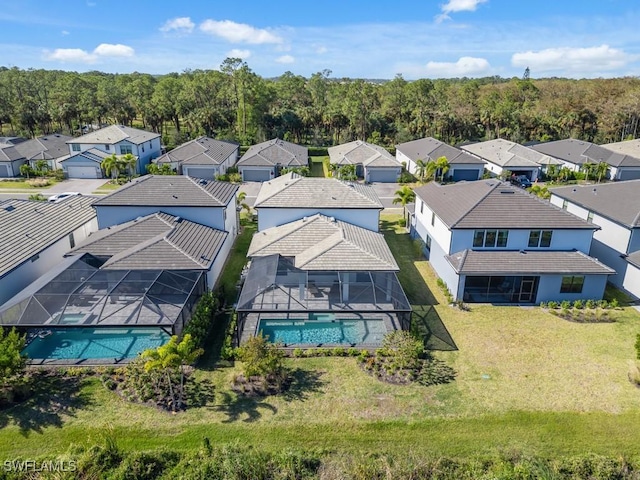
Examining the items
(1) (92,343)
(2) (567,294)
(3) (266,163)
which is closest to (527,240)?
(2) (567,294)

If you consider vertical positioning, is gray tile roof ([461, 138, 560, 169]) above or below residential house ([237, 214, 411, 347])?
above

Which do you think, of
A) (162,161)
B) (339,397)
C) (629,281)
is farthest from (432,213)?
(162,161)

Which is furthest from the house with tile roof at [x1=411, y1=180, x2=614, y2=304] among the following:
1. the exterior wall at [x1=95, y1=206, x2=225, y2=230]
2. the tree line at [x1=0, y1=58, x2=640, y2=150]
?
the tree line at [x1=0, y1=58, x2=640, y2=150]

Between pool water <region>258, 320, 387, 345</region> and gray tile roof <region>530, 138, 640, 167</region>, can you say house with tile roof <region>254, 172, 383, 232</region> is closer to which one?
pool water <region>258, 320, 387, 345</region>

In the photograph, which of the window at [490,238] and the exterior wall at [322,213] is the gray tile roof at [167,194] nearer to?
the exterior wall at [322,213]

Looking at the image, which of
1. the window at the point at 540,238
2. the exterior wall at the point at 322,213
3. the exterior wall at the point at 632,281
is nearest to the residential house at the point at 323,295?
the exterior wall at the point at 322,213

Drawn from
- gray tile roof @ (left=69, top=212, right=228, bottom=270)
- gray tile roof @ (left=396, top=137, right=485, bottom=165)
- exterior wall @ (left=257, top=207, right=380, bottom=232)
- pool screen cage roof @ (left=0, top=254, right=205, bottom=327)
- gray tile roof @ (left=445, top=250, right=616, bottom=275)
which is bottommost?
pool screen cage roof @ (left=0, top=254, right=205, bottom=327)

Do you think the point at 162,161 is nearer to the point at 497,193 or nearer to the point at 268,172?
the point at 268,172
